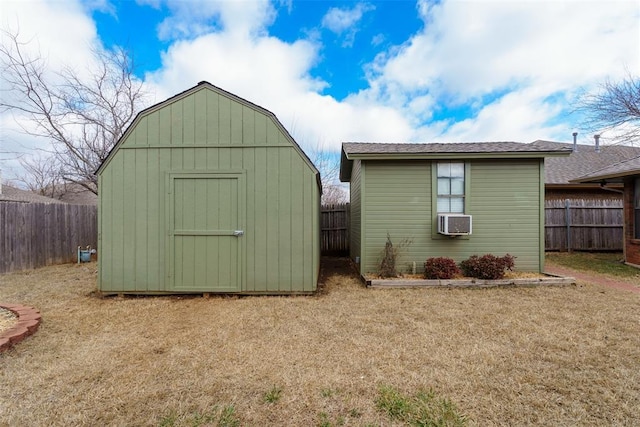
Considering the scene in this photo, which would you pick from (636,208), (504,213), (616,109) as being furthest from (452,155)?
(616,109)

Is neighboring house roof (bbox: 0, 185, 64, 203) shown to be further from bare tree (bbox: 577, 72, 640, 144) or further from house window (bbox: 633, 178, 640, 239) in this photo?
bare tree (bbox: 577, 72, 640, 144)

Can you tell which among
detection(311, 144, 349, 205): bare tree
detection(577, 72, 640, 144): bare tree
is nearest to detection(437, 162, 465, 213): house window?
detection(311, 144, 349, 205): bare tree

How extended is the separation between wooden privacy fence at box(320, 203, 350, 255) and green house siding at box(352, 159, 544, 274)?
13.2ft

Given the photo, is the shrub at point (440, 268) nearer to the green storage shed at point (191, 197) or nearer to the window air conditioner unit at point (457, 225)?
the window air conditioner unit at point (457, 225)

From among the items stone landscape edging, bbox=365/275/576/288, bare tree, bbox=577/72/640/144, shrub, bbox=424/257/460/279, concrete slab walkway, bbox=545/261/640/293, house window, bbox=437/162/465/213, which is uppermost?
bare tree, bbox=577/72/640/144

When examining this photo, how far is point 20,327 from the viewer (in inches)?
125

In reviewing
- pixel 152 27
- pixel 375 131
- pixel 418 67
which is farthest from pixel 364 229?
pixel 375 131

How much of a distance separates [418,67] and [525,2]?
10.2 ft

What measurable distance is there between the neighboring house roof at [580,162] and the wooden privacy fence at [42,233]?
17.1 metres

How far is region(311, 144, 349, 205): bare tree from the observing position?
16.1 metres

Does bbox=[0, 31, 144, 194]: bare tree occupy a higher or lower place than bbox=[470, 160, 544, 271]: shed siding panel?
higher

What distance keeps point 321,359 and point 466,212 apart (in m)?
4.85

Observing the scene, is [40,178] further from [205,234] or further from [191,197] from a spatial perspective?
[205,234]

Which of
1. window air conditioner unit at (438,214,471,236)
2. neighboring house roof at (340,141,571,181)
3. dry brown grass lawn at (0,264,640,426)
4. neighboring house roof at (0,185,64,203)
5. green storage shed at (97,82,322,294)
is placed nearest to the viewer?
dry brown grass lawn at (0,264,640,426)
